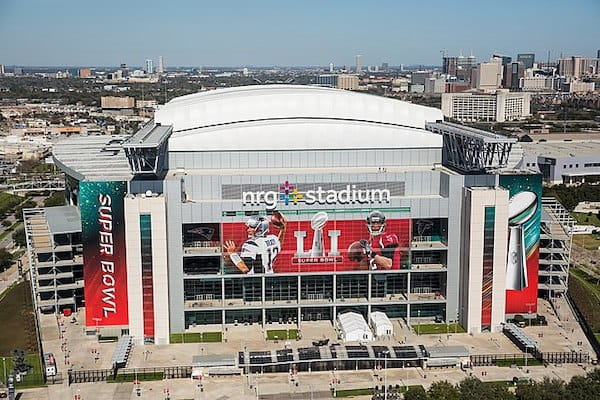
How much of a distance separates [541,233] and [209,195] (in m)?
24.6

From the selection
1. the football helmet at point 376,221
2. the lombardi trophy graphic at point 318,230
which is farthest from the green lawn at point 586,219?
the lombardi trophy graphic at point 318,230

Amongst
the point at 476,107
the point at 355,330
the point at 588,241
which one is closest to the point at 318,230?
the point at 355,330

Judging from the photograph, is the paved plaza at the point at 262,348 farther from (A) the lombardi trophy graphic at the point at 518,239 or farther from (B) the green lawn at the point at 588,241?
(B) the green lawn at the point at 588,241

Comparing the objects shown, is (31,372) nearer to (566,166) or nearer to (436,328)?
(436,328)

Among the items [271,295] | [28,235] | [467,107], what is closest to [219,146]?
[271,295]

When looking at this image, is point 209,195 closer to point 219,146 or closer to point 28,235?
point 219,146

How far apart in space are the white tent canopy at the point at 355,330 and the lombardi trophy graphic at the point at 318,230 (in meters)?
4.86

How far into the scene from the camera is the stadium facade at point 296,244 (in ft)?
153

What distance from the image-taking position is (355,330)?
4622cm

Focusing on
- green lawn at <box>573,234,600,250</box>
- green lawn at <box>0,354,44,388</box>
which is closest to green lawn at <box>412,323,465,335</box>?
green lawn at <box>0,354,44,388</box>

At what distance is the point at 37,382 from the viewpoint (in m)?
40.8

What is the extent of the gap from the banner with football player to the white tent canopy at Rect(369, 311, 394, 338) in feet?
10.6

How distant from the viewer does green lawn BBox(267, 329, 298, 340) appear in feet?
154

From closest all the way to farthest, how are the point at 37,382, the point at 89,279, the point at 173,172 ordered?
the point at 37,382 → the point at 89,279 → the point at 173,172
